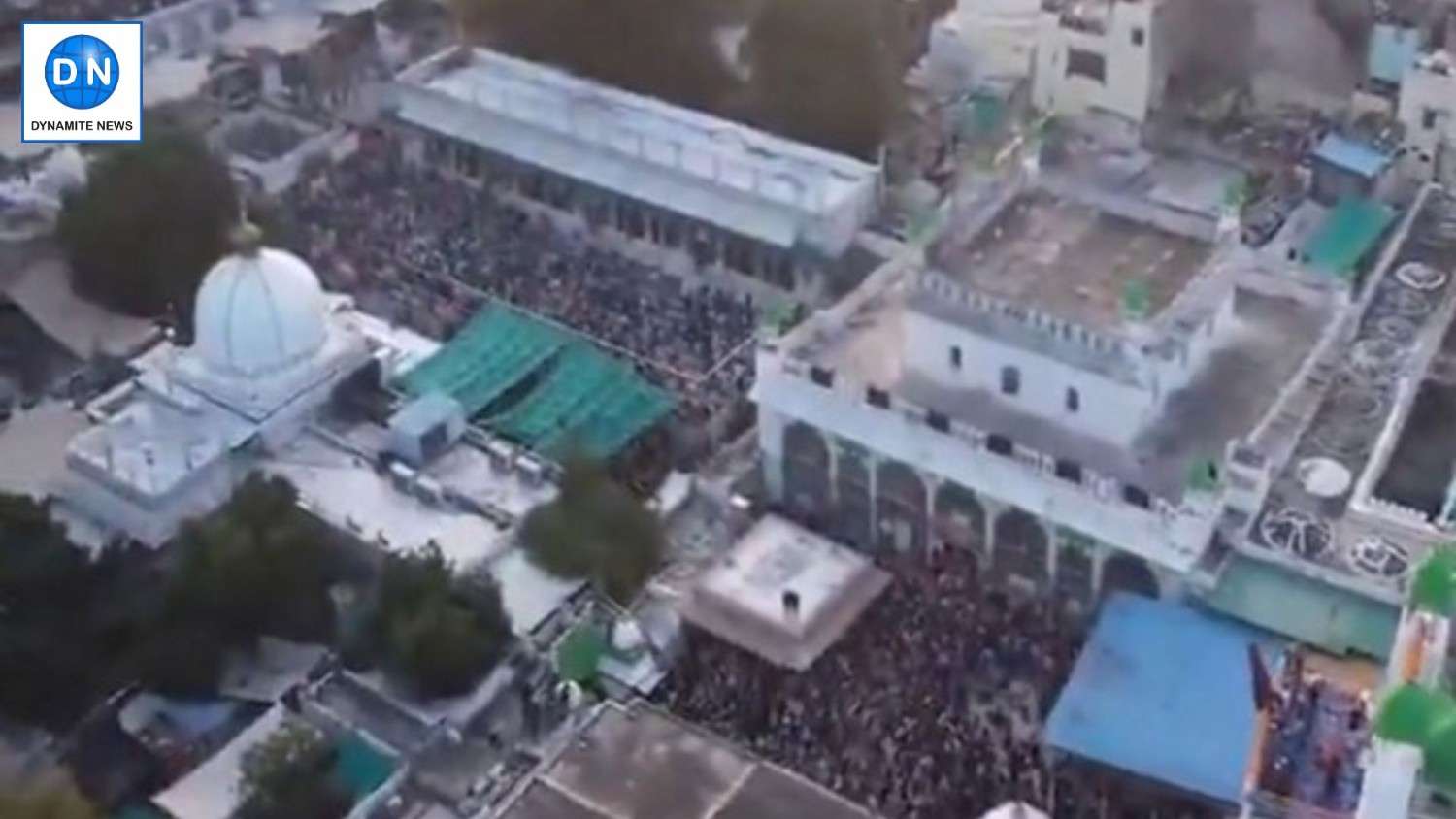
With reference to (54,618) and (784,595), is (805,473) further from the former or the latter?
(54,618)

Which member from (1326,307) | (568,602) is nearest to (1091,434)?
(1326,307)

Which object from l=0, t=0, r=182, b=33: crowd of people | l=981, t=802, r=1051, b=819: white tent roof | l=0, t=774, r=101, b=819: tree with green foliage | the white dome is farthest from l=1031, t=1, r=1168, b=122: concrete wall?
l=0, t=774, r=101, b=819: tree with green foliage

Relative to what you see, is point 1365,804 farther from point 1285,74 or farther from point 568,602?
point 1285,74

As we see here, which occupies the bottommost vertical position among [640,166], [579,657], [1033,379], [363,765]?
[363,765]

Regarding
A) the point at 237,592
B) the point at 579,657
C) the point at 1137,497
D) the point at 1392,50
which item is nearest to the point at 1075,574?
the point at 1137,497

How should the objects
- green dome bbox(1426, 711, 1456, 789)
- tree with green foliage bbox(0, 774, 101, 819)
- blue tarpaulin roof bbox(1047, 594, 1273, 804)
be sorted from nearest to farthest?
1. green dome bbox(1426, 711, 1456, 789)
2. tree with green foliage bbox(0, 774, 101, 819)
3. blue tarpaulin roof bbox(1047, 594, 1273, 804)

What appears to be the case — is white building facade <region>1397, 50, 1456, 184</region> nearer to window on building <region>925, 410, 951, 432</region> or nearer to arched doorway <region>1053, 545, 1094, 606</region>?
arched doorway <region>1053, 545, 1094, 606</region>
